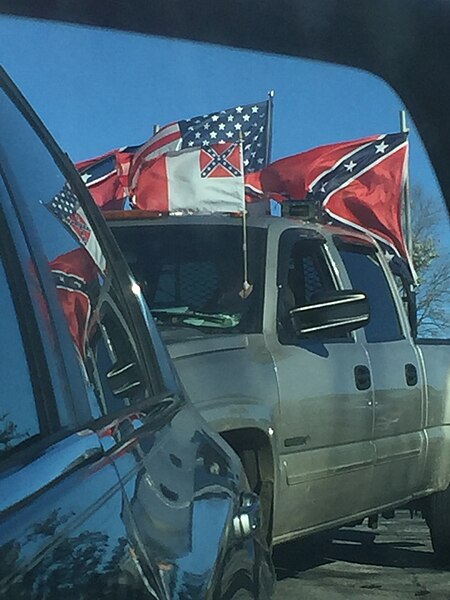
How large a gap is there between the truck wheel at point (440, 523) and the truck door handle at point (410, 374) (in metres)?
0.92

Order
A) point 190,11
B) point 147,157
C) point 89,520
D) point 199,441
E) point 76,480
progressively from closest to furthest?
point 89,520 → point 76,480 → point 199,441 → point 190,11 → point 147,157

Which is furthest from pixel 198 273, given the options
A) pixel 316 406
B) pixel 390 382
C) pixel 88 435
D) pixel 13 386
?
pixel 13 386

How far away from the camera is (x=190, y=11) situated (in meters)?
5.73

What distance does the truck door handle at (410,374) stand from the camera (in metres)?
6.46

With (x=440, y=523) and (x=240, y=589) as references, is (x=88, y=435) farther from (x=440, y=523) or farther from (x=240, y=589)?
(x=440, y=523)

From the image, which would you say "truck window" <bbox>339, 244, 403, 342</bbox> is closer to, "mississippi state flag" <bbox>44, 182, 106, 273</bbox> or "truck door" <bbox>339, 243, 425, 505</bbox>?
"truck door" <bbox>339, 243, 425, 505</bbox>

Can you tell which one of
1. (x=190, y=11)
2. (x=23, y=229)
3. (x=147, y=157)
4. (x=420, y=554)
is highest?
(x=190, y=11)

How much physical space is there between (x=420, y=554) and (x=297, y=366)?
7.78 feet

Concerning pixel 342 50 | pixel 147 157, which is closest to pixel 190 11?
pixel 342 50

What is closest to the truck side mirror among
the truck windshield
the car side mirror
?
the truck windshield

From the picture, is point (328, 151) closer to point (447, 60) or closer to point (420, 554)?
point (447, 60)

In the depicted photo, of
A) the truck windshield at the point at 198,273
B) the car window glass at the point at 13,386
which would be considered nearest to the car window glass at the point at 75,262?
the car window glass at the point at 13,386

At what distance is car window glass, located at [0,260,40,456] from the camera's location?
5.17 feet

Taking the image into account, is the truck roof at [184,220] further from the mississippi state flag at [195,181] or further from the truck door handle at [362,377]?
the truck door handle at [362,377]
